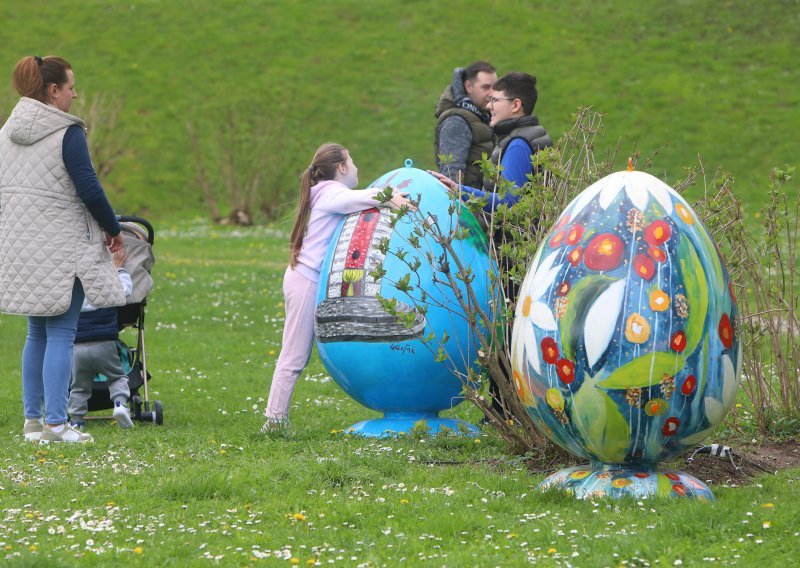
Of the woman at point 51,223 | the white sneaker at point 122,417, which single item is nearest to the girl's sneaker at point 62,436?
the woman at point 51,223

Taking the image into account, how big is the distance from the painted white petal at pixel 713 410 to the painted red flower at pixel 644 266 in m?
0.61

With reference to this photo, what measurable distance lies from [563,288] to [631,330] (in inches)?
14.3

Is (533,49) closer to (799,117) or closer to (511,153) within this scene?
(799,117)

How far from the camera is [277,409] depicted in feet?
22.6

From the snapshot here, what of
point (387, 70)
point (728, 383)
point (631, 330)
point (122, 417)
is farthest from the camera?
point (387, 70)

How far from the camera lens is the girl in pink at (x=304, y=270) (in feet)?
22.4

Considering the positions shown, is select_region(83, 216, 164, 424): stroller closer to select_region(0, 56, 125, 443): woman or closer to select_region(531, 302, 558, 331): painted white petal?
select_region(0, 56, 125, 443): woman

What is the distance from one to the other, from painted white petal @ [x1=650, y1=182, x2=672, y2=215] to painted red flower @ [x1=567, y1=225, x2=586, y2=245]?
0.36m

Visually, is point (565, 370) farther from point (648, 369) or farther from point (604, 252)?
point (604, 252)

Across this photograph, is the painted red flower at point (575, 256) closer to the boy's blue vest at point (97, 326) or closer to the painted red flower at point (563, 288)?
the painted red flower at point (563, 288)

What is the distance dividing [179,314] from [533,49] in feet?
73.4

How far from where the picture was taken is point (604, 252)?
4816 millimetres

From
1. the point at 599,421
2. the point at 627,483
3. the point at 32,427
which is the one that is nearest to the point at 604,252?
the point at 599,421

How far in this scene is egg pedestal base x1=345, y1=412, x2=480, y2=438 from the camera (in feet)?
21.7
